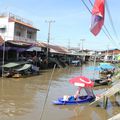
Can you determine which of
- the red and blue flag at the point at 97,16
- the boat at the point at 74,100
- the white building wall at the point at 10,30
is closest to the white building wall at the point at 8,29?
the white building wall at the point at 10,30

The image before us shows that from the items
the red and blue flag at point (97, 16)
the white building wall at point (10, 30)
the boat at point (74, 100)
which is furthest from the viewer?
the white building wall at point (10, 30)

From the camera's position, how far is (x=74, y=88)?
2416cm

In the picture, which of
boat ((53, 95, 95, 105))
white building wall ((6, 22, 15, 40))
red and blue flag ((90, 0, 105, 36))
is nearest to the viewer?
red and blue flag ((90, 0, 105, 36))

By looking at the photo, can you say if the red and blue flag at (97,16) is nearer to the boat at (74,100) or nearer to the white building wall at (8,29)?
the boat at (74,100)

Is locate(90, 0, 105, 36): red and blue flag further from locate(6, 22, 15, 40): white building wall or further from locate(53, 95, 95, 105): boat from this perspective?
locate(6, 22, 15, 40): white building wall

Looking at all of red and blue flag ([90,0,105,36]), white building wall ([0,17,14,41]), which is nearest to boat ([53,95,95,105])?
red and blue flag ([90,0,105,36])

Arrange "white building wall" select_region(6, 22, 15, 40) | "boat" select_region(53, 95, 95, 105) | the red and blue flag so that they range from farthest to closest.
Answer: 1. "white building wall" select_region(6, 22, 15, 40)
2. "boat" select_region(53, 95, 95, 105)
3. the red and blue flag

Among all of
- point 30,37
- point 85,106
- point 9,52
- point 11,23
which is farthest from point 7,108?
point 30,37

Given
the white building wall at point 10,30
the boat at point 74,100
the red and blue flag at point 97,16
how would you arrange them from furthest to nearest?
1. the white building wall at point 10,30
2. the boat at point 74,100
3. the red and blue flag at point 97,16

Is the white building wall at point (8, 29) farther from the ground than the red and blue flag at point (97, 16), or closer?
farther from the ground

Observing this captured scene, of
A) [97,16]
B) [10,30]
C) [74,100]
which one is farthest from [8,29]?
[97,16]

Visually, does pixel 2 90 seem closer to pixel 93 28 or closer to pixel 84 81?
pixel 84 81

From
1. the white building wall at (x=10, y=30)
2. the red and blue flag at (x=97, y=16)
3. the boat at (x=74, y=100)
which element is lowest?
the boat at (x=74, y=100)

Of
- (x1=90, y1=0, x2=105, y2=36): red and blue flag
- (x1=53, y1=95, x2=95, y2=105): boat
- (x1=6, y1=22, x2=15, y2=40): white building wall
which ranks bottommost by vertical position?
(x1=53, y1=95, x2=95, y2=105): boat
